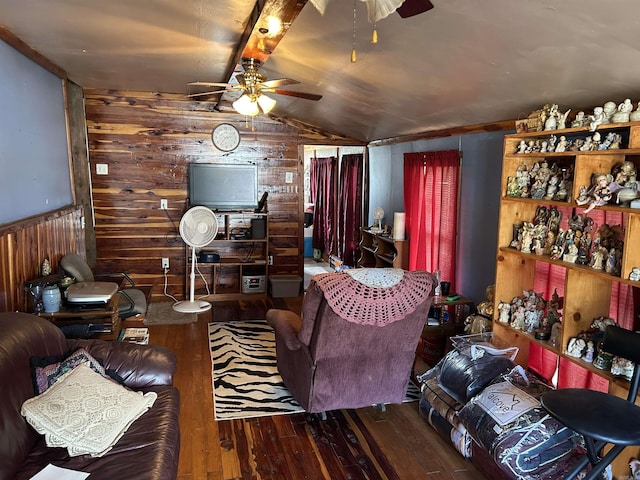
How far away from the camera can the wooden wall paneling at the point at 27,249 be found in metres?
2.89

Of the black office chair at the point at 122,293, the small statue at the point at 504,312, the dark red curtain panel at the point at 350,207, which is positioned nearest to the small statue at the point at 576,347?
the small statue at the point at 504,312

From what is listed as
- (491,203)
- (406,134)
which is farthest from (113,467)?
(406,134)

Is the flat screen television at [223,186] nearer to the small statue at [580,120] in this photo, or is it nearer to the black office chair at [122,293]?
the black office chair at [122,293]

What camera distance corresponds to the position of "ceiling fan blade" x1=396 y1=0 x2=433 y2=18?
1.74 metres

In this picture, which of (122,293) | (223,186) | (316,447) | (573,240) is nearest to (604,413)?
(573,240)

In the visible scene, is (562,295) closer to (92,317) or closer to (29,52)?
(92,317)

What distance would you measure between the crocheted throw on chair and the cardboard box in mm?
3291

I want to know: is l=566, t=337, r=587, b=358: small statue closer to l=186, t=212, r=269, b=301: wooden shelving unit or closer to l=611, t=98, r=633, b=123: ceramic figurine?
l=611, t=98, r=633, b=123: ceramic figurine

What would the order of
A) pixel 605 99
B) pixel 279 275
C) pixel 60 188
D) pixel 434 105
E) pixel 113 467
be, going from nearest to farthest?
pixel 113 467
pixel 605 99
pixel 434 105
pixel 60 188
pixel 279 275

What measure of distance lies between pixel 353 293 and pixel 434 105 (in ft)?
5.91

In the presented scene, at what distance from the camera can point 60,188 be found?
430 cm

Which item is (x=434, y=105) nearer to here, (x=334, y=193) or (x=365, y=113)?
(x=365, y=113)

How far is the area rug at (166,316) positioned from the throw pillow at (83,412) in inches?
108

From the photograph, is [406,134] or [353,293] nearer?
[353,293]
